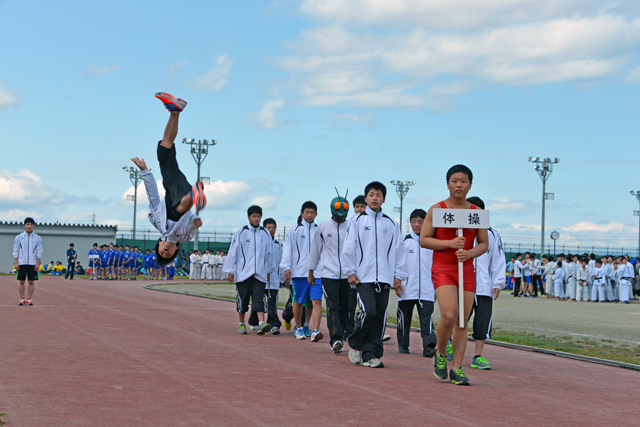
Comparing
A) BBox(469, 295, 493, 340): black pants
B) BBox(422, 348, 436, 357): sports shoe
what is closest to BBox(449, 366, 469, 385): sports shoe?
BBox(469, 295, 493, 340): black pants

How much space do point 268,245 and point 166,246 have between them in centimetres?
572

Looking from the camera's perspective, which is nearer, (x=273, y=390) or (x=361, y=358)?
(x=273, y=390)

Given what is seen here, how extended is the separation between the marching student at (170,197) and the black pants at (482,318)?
13.3 feet

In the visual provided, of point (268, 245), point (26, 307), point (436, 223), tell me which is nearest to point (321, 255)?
point (268, 245)

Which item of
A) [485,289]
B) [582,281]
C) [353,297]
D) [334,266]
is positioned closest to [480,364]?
[485,289]

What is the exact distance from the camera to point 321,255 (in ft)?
35.2

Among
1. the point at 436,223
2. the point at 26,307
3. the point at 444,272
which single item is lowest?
the point at 26,307

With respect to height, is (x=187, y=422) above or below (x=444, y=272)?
below

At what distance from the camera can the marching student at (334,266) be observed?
1030 centimetres

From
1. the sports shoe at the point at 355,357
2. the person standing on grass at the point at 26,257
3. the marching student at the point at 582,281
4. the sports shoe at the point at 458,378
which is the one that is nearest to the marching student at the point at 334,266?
the sports shoe at the point at 355,357

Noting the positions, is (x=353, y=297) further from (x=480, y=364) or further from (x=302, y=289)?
(x=302, y=289)

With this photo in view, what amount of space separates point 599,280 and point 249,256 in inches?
978

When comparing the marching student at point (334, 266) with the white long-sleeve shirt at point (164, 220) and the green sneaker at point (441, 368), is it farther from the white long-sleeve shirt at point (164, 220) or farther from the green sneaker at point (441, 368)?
the white long-sleeve shirt at point (164, 220)

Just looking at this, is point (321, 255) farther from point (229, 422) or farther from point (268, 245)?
point (229, 422)
